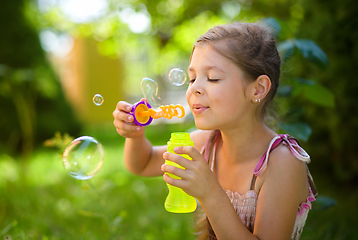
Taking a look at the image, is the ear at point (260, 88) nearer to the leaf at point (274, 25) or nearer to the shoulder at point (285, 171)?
the shoulder at point (285, 171)

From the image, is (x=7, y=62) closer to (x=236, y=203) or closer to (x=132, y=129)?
(x=132, y=129)

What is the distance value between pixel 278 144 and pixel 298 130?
55cm

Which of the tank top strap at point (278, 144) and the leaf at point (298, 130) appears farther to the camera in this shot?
the leaf at point (298, 130)

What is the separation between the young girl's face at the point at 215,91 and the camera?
1342 mm

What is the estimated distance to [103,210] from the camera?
246 centimetres

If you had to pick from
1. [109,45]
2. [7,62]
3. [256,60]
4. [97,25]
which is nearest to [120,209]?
[256,60]

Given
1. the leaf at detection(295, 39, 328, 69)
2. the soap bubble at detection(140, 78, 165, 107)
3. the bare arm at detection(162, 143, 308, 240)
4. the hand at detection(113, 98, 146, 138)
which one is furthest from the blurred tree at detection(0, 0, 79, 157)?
the bare arm at detection(162, 143, 308, 240)

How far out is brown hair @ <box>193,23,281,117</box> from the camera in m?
1.39

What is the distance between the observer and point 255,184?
1451 mm

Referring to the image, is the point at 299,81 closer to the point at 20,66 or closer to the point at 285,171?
the point at 285,171

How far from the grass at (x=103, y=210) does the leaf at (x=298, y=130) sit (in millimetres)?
453

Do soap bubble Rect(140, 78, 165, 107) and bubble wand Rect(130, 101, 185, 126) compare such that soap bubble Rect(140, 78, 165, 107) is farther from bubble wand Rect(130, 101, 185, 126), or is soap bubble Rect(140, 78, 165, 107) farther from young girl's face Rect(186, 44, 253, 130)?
young girl's face Rect(186, 44, 253, 130)

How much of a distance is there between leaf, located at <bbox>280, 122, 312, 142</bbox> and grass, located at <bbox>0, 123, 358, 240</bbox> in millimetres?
453

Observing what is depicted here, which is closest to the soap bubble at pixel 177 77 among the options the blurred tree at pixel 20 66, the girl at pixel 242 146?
the girl at pixel 242 146
